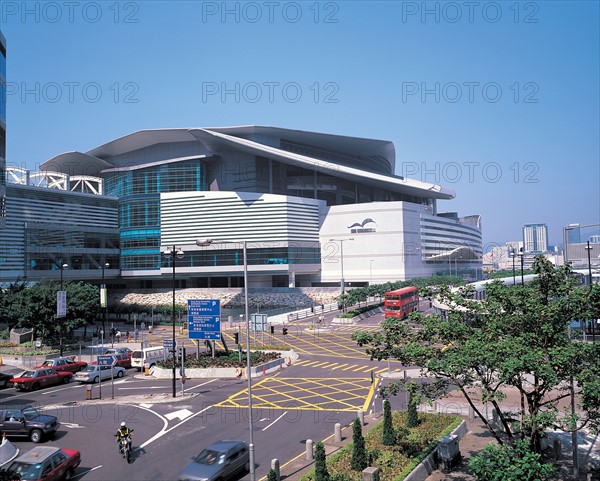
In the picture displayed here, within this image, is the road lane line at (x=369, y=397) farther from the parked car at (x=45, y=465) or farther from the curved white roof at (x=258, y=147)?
the curved white roof at (x=258, y=147)

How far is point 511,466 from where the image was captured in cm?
1255

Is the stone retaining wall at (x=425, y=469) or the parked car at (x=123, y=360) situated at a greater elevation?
the stone retaining wall at (x=425, y=469)

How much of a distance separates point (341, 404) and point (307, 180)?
284 ft

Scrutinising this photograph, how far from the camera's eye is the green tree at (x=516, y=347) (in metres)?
13.2

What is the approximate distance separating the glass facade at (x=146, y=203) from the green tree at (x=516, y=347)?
85953 mm

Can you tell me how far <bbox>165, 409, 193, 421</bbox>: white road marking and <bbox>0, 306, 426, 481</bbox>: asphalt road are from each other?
0.16ft

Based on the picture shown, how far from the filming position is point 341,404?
26.6 metres

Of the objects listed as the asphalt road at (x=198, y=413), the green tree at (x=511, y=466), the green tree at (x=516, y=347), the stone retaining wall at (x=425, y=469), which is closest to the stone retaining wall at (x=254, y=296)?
the asphalt road at (x=198, y=413)

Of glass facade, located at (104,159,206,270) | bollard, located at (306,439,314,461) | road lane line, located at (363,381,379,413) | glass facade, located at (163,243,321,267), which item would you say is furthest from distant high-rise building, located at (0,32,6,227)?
glass facade, located at (104,159,206,270)

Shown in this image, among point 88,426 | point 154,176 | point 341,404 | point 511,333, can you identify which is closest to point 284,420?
point 341,404

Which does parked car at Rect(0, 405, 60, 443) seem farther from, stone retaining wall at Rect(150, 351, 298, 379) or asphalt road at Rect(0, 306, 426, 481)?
stone retaining wall at Rect(150, 351, 298, 379)

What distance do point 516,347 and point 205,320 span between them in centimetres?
2174

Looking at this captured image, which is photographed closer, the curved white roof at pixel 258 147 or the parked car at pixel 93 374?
the parked car at pixel 93 374

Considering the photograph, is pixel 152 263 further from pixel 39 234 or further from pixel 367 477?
pixel 367 477
